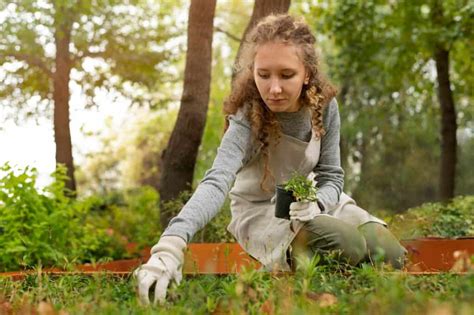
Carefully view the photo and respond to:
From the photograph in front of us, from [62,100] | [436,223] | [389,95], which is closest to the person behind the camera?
[436,223]

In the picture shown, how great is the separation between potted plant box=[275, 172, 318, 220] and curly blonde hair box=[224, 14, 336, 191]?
0.36 meters

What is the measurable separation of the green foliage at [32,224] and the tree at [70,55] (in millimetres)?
3203

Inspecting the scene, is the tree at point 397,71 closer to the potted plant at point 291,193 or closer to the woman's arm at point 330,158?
the woman's arm at point 330,158

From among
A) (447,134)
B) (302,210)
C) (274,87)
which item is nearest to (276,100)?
(274,87)

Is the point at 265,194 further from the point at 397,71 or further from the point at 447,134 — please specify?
the point at 397,71

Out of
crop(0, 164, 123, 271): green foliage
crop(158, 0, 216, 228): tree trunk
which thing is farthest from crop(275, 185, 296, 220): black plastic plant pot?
crop(158, 0, 216, 228): tree trunk

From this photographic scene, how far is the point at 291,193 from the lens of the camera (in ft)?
10.3

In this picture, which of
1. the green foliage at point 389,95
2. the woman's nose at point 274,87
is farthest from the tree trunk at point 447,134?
the woman's nose at point 274,87

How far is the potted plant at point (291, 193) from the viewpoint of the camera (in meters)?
3.08

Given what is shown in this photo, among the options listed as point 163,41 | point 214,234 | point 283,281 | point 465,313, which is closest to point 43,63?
point 163,41

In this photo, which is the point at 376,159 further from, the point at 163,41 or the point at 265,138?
the point at 265,138

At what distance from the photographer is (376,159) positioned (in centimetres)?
1360

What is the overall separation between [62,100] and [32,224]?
432cm

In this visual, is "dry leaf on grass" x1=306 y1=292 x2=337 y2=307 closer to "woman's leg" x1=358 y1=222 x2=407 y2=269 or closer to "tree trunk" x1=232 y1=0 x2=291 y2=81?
"woman's leg" x1=358 y1=222 x2=407 y2=269
